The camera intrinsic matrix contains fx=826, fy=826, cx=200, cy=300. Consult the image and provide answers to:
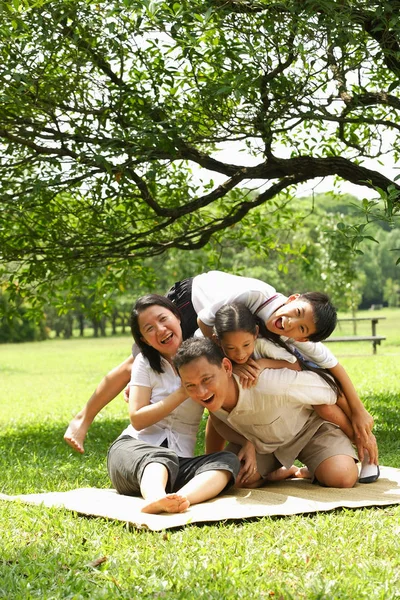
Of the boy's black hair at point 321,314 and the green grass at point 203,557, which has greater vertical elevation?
the boy's black hair at point 321,314

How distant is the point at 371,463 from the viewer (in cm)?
580

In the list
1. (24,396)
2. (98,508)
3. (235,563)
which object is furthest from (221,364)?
(24,396)

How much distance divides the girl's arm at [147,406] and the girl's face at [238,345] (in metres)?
0.39

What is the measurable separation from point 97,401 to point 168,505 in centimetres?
217

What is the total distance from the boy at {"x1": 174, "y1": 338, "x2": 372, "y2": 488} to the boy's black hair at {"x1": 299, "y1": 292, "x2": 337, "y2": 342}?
0.37 meters

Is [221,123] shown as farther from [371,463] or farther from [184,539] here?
[184,539]

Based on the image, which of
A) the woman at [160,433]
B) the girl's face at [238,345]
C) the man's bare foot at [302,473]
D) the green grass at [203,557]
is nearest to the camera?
the green grass at [203,557]

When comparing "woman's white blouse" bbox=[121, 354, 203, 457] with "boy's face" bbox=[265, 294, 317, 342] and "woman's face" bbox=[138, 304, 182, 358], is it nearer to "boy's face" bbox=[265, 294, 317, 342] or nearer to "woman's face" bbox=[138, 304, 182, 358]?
"woman's face" bbox=[138, 304, 182, 358]

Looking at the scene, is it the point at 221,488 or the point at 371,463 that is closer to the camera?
the point at 221,488

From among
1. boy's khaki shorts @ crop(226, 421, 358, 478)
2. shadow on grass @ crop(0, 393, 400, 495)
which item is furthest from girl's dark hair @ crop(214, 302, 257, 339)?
shadow on grass @ crop(0, 393, 400, 495)

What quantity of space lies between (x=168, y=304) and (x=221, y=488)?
4.38 feet

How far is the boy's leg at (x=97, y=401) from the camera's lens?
6.59 meters

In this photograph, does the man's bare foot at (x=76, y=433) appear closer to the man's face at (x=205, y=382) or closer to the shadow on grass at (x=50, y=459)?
the shadow on grass at (x=50, y=459)

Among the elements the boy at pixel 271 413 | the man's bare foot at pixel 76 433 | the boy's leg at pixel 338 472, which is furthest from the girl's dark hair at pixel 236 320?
the man's bare foot at pixel 76 433
